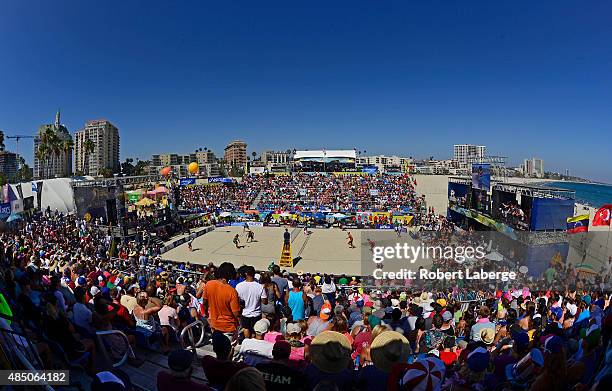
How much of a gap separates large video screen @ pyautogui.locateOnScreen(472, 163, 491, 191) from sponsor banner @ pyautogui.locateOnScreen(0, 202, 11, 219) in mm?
29453

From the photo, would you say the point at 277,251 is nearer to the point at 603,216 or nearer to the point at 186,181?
the point at 603,216

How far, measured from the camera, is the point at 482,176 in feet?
81.5

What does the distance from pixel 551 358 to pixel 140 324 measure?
5000mm

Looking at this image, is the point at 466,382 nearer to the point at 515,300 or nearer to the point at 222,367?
the point at 222,367

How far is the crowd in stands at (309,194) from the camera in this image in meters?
41.7

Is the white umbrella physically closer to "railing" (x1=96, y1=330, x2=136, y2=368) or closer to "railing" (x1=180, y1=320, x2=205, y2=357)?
"railing" (x1=180, y1=320, x2=205, y2=357)

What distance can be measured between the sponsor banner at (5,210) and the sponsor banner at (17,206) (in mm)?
666

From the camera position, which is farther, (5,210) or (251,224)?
(251,224)

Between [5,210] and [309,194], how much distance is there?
33411mm

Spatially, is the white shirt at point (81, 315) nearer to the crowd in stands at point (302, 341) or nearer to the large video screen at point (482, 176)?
the crowd in stands at point (302, 341)

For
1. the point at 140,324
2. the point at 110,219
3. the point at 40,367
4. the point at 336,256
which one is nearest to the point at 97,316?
the point at 140,324

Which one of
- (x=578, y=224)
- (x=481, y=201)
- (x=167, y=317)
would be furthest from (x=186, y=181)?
(x=167, y=317)

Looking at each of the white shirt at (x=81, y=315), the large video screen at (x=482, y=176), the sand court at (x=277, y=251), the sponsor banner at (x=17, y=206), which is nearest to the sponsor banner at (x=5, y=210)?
the sponsor banner at (x=17, y=206)

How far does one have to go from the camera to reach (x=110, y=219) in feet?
79.9
